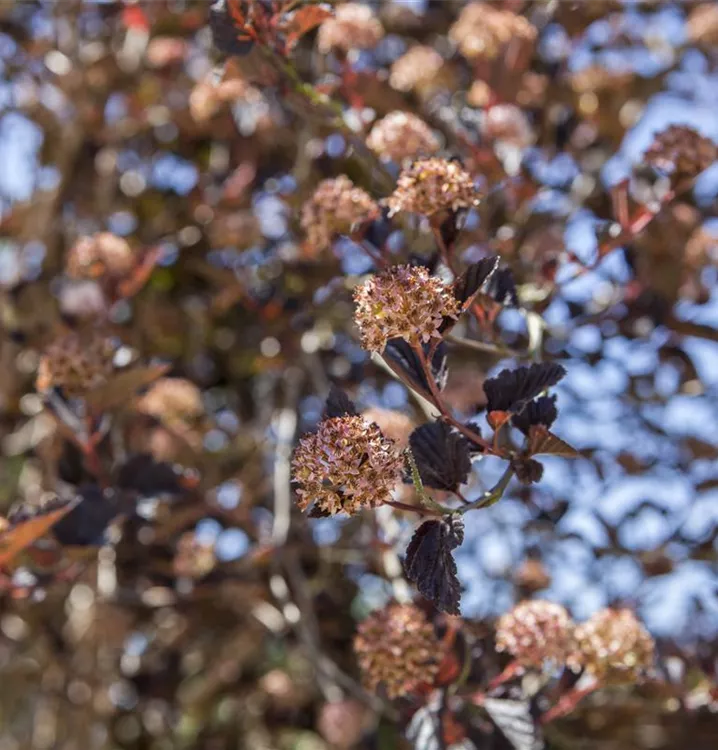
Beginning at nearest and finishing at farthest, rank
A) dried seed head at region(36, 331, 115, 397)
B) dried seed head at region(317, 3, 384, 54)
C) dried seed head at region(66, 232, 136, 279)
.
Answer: dried seed head at region(36, 331, 115, 397) < dried seed head at region(317, 3, 384, 54) < dried seed head at region(66, 232, 136, 279)

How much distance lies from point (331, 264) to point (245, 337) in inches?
22.7

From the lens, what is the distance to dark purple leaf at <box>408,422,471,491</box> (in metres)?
1.07

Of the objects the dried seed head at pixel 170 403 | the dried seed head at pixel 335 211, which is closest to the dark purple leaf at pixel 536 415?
the dried seed head at pixel 335 211

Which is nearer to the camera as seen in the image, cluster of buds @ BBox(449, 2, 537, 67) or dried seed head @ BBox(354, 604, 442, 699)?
dried seed head @ BBox(354, 604, 442, 699)

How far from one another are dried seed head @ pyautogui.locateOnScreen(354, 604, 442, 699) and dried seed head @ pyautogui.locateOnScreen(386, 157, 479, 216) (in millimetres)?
537

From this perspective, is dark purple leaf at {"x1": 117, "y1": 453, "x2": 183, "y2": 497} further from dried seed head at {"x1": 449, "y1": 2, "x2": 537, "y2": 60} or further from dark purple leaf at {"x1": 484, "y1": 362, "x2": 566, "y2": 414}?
dried seed head at {"x1": 449, "y1": 2, "x2": 537, "y2": 60}

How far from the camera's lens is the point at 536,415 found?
1.11m

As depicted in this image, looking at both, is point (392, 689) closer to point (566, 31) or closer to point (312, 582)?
point (312, 582)

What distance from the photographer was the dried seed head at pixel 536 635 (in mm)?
1327

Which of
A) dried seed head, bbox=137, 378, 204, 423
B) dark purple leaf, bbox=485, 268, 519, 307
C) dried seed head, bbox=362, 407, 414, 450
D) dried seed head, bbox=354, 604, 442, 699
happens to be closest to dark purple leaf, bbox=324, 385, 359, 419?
dark purple leaf, bbox=485, 268, 519, 307

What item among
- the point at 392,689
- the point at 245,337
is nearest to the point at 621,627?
the point at 392,689

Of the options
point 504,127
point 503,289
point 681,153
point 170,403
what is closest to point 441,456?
point 503,289

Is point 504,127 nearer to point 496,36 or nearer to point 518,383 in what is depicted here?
point 496,36

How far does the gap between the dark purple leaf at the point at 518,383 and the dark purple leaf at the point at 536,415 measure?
0.07 feet
